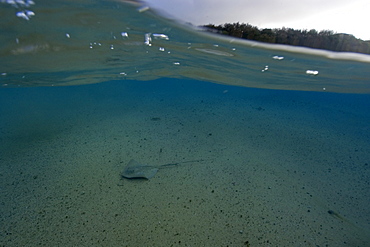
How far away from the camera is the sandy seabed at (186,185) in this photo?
368 centimetres

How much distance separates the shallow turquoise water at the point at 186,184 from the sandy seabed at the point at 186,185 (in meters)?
0.02

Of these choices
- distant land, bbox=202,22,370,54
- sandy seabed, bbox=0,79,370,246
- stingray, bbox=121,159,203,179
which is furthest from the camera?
distant land, bbox=202,22,370,54

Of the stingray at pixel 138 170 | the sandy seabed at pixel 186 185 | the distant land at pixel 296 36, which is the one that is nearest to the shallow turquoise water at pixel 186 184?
the sandy seabed at pixel 186 185

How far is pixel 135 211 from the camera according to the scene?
13.5 ft

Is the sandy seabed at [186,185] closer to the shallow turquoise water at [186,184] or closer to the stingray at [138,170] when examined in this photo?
the shallow turquoise water at [186,184]

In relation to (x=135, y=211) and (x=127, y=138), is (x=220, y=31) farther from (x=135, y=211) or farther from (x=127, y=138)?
(x=135, y=211)

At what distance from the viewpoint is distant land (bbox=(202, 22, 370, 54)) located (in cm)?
758

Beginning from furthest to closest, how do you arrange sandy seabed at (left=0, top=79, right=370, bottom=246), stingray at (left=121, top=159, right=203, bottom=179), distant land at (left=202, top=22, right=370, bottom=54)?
distant land at (left=202, top=22, right=370, bottom=54)
stingray at (left=121, top=159, right=203, bottom=179)
sandy seabed at (left=0, top=79, right=370, bottom=246)

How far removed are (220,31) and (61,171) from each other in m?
7.71

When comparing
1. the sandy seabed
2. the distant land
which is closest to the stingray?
the sandy seabed

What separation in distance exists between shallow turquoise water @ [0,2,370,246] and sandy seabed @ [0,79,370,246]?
0.08 feet

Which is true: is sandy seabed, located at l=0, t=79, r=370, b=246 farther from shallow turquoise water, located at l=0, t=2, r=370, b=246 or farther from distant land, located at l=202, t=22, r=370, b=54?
distant land, located at l=202, t=22, r=370, b=54

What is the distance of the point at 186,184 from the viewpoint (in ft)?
16.2

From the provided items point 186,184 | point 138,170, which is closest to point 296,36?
point 186,184
